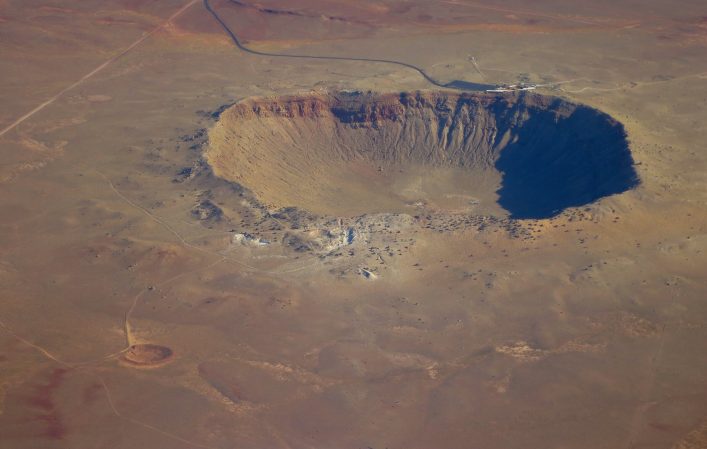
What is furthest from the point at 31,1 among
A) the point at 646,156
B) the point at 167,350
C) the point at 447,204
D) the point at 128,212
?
the point at 646,156

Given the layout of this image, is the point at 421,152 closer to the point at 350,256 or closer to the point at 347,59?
the point at 347,59

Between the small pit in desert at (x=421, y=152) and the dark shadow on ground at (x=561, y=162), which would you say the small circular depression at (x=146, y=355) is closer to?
the small pit in desert at (x=421, y=152)

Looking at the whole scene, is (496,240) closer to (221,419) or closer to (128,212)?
(221,419)

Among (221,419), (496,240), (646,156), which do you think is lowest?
(221,419)

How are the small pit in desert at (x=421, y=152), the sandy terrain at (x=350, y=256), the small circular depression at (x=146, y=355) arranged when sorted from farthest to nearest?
the small pit in desert at (x=421, y=152)
the small circular depression at (x=146, y=355)
the sandy terrain at (x=350, y=256)

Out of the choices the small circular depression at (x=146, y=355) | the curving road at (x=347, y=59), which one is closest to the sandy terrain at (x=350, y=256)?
the small circular depression at (x=146, y=355)

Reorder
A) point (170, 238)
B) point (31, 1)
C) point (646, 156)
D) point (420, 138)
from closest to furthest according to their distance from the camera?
point (170, 238) < point (646, 156) < point (420, 138) < point (31, 1)
